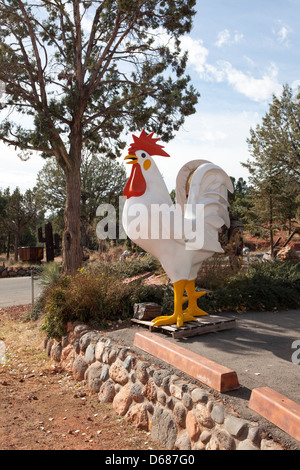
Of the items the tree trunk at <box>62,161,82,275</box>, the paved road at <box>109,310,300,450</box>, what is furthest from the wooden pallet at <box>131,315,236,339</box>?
the tree trunk at <box>62,161,82,275</box>

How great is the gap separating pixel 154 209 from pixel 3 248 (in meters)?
37.5

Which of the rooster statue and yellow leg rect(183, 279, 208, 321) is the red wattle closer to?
the rooster statue

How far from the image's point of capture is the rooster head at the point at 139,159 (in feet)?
16.8

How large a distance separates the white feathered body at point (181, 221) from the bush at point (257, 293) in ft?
5.49

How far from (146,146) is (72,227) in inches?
193

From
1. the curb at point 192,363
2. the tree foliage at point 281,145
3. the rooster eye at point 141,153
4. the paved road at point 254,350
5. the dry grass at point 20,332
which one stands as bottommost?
the dry grass at point 20,332

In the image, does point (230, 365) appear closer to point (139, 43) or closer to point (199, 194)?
point (199, 194)

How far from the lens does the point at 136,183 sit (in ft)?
16.8

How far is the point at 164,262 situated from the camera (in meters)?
5.21

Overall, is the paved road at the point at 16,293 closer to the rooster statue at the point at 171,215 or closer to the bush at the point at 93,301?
the bush at the point at 93,301

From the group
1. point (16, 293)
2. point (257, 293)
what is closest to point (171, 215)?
point (257, 293)

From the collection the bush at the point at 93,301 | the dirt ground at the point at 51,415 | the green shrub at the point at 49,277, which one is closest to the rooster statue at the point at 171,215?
the bush at the point at 93,301
